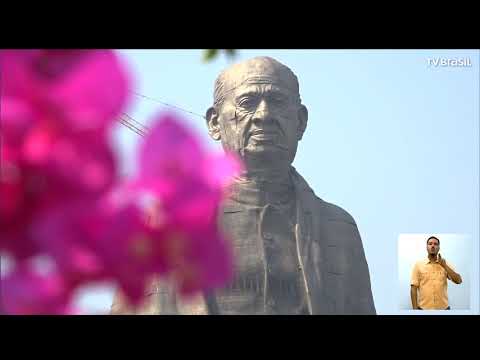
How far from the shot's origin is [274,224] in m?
4.35

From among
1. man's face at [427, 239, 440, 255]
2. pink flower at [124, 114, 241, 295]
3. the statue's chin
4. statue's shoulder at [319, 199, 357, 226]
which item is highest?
the statue's chin

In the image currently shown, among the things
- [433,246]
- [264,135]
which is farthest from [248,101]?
[433,246]

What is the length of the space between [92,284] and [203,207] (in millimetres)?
30

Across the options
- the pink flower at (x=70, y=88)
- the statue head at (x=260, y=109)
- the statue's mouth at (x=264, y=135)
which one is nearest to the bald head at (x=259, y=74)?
the statue head at (x=260, y=109)

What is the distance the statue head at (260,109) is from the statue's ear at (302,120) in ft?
0.22

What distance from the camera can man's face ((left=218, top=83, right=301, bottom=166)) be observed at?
432 centimetres

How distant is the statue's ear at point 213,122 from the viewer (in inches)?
176

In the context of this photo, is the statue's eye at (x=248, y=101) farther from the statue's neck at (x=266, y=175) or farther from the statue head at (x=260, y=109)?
the statue's neck at (x=266, y=175)

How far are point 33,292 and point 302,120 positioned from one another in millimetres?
4367

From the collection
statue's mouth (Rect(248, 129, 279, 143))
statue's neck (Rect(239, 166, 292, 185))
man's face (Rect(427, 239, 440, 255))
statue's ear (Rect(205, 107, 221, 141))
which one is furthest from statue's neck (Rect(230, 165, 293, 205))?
man's face (Rect(427, 239, 440, 255))

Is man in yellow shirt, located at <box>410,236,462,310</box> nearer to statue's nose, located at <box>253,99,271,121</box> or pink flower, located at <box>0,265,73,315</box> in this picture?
statue's nose, located at <box>253,99,271,121</box>
